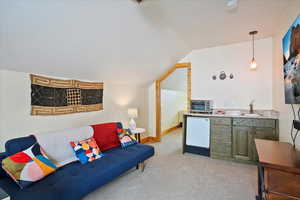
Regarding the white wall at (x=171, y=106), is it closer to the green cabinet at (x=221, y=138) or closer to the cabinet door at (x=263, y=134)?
the green cabinet at (x=221, y=138)

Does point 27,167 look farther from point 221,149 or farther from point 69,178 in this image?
point 221,149

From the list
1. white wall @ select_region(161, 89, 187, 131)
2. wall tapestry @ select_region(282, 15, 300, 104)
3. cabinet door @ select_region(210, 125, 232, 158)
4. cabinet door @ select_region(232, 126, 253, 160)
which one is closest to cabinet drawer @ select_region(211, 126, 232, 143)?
cabinet door @ select_region(210, 125, 232, 158)

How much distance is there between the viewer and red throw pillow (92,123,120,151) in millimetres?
2504

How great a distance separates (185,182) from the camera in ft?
7.45

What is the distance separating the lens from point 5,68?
6.38 ft

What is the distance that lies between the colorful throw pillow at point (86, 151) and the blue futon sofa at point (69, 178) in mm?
80

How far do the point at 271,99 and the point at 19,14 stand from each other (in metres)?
4.35

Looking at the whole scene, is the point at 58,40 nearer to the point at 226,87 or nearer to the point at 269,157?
the point at 269,157

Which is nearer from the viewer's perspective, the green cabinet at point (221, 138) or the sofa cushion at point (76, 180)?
the sofa cushion at point (76, 180)

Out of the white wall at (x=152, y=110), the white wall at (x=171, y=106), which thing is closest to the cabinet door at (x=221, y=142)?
the white wall at (x=152, y=110)

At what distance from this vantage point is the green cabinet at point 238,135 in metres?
2.77

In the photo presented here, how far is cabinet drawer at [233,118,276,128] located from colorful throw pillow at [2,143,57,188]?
3.19 metres

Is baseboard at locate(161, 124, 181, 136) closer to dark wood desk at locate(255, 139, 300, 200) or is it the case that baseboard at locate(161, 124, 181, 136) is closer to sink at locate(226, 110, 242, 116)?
sink at locate(226, 110, 242, 116)

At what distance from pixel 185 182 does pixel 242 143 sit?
152 cm
